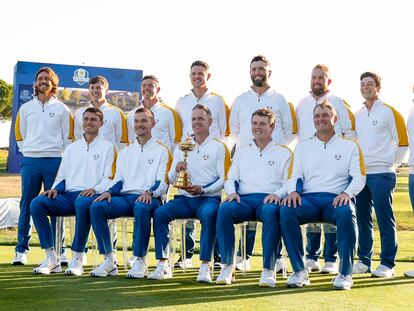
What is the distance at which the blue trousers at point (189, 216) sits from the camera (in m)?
6.41

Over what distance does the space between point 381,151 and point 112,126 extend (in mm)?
2718

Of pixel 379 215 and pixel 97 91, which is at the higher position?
pixel 97 91

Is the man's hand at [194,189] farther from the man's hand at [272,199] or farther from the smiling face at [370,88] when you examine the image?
the smiling face at [370,88]

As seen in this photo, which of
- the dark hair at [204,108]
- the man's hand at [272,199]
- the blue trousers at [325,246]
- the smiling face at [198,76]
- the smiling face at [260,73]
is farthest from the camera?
the smiling face at [198,76]

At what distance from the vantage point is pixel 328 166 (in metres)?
6.33

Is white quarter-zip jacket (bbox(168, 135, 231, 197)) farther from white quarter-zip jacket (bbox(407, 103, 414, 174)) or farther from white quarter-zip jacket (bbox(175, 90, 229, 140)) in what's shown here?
white quarter-zip jacket (bbox(407, 103, 414, 174))

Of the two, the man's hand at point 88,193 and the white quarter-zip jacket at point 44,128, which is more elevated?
the white quarter-zip jacket at point 44,128

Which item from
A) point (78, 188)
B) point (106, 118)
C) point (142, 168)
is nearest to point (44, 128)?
point (106, 118)

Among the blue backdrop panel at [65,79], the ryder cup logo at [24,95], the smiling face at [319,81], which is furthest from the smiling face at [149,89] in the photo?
the ryder cup logo at [24,95]

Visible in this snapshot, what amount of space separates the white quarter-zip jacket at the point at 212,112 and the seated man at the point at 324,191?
3.75ft

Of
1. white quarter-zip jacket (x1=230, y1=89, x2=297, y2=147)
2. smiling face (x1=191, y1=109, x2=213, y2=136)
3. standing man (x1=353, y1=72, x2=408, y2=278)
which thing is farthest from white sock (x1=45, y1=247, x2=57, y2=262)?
standing man (x1=353, y1=72, x2=408, y2=278)

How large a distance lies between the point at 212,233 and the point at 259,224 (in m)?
0.42

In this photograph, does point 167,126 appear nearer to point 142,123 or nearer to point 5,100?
point 142,123

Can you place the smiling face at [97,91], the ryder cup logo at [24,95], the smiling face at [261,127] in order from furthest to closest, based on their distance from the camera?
the ryder cup logo at [24,95] < the smiling face at [97,91] < the smiling face at [261,127]
